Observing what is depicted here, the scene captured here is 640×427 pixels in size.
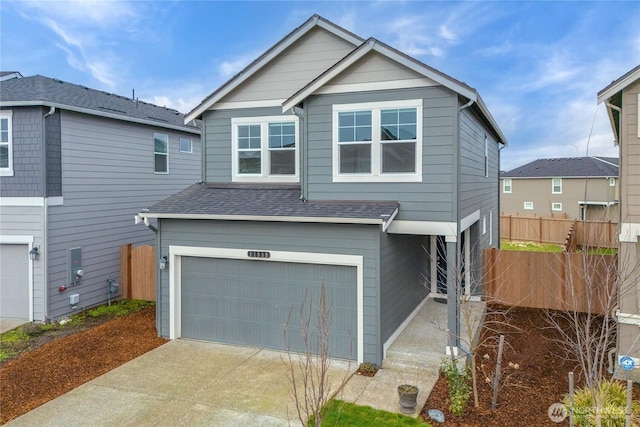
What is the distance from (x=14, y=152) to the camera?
37.6ft

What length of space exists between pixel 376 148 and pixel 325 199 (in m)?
1.59

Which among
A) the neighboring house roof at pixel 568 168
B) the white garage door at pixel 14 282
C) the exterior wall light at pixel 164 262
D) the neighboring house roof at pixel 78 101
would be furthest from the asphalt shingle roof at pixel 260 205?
the neighboring house roof at pixel 568 168

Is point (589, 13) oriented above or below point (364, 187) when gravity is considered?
above

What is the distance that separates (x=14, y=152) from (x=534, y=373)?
13.4 meters

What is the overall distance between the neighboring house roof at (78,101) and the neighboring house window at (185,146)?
1.58 feet

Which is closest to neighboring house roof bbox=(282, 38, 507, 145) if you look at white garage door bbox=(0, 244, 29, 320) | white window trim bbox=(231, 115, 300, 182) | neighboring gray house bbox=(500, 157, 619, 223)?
white window trim bbox=(231, 115, 300, 182)

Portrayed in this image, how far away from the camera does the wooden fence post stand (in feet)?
45.8

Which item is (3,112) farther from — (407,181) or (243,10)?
(407,181)

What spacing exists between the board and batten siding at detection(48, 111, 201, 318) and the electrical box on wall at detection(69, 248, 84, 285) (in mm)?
105

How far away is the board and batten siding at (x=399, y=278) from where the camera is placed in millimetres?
8953

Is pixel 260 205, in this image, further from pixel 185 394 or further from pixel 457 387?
pixel 457 387

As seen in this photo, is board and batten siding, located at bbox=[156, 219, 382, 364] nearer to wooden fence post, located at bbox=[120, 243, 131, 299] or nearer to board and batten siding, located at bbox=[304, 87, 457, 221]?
board and batten siding, located at bbox=[304, 87, 457, 221]

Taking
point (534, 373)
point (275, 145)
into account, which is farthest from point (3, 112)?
point (534, 373)

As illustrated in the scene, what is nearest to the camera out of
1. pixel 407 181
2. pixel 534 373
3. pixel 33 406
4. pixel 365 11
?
pixel 33 406
